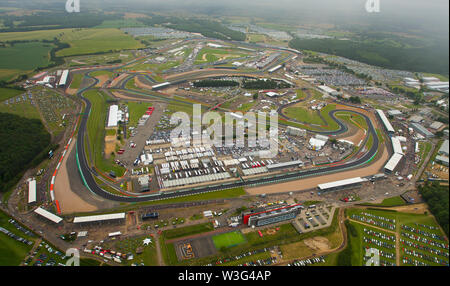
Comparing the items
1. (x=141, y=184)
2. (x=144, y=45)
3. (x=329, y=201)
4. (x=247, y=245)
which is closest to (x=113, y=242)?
(x=141, y=184)

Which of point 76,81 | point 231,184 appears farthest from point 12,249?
point 76,81

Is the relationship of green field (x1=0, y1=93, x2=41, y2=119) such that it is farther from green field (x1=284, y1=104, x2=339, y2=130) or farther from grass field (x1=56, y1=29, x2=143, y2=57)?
green field (x1=284, y1=104, x2=339, y2=130)

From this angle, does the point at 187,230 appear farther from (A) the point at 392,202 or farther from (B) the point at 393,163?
(B) the point at 393,163

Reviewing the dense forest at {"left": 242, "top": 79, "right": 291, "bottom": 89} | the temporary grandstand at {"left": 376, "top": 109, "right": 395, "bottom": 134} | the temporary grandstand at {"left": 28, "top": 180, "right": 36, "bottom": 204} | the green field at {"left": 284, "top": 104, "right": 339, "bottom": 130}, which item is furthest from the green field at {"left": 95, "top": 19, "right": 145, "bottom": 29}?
the temporary grandstand at {"left": 376, "top": 109, "right": 395, "bottom": 134}

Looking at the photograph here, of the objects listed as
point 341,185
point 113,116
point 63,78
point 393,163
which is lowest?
point 341,185

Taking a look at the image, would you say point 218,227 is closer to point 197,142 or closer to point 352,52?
point 197,142

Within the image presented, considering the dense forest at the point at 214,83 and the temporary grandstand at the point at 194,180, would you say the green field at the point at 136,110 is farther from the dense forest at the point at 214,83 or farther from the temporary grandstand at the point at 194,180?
the temporary grandstand at the point at 194,180
